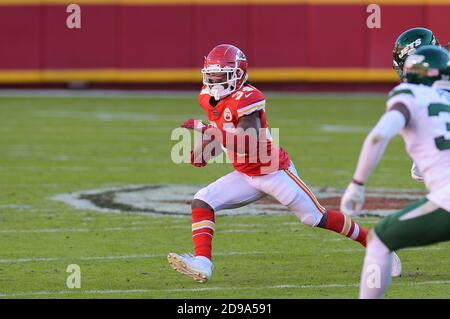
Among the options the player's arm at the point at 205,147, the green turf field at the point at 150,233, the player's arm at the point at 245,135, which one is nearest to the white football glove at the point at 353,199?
the green turf field at the point at 150,233

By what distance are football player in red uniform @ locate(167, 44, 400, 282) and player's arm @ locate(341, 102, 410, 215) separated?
144cm

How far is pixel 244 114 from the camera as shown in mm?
6676

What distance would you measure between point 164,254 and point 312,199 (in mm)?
1267

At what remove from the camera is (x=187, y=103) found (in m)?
20.2

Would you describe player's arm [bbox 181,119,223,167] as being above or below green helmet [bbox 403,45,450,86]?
below

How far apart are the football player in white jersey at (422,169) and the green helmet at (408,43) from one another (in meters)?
1.94

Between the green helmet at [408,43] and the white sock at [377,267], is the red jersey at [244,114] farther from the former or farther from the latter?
the white sock at [377,267]

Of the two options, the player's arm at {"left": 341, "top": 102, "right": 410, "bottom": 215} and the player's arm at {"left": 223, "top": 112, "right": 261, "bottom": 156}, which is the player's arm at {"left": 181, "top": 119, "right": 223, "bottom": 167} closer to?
the player's arm at {"left": 223, "top": 112, "right": 261, "bottom": 156}

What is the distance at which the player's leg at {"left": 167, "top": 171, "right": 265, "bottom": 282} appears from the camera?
6508mm

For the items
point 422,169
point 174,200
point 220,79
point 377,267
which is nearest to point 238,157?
point 220,79

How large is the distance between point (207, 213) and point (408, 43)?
1.82m

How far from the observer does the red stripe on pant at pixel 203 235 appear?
6.63m

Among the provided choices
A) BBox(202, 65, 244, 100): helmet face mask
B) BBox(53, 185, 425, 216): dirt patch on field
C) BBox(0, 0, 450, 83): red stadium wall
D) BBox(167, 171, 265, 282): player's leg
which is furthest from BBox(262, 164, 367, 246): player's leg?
BBox(0, 0, 450, 83): red stadium wall
